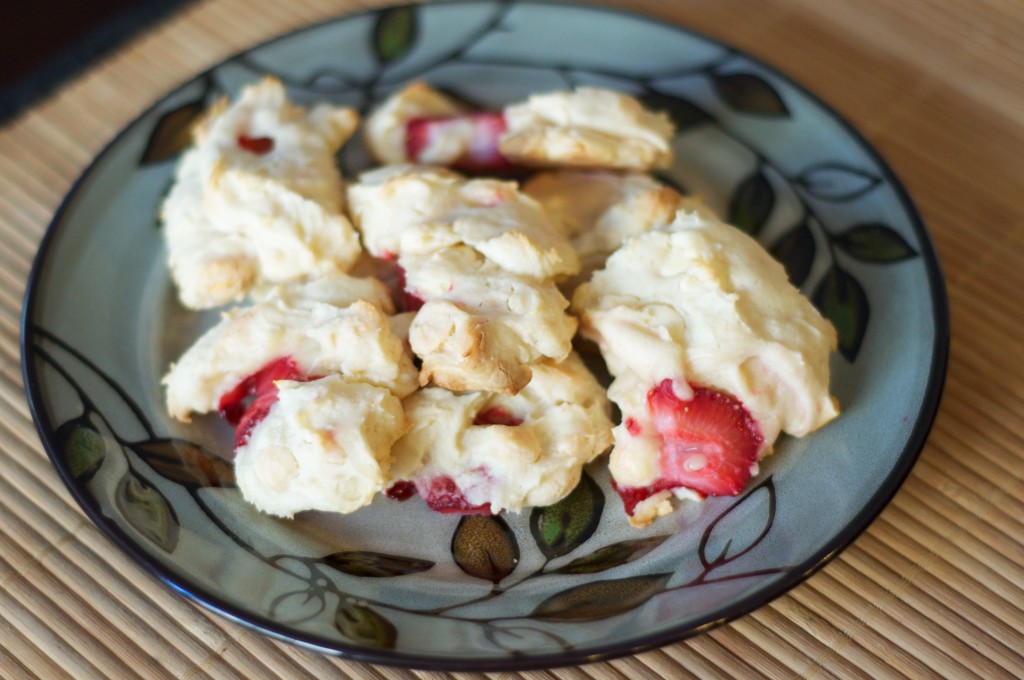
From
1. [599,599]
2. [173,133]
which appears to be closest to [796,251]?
[599,599]

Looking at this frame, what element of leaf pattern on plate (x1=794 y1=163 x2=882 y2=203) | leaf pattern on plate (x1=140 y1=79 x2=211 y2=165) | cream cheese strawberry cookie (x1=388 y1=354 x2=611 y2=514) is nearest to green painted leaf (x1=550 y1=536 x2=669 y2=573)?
cream cheese strawberry cookie (x1=388 y1=354 x2=611 y2=514)

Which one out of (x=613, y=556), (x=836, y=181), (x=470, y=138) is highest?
(x=836, y=181)

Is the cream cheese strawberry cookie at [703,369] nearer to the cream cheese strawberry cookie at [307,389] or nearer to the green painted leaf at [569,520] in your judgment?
the green painted leaf at [569,520]

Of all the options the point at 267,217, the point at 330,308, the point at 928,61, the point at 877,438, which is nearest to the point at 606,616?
the point at 877,438

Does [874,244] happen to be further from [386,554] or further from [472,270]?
[386,554]

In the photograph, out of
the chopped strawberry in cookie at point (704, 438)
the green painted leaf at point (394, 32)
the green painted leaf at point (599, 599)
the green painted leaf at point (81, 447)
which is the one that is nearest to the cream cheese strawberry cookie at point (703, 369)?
the chopped strawberry in cookie at point (704, 438)

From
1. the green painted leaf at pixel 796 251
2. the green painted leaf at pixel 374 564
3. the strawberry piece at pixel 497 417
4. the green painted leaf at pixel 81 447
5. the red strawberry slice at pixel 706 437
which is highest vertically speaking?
the green painted leaf at pixel 796 251

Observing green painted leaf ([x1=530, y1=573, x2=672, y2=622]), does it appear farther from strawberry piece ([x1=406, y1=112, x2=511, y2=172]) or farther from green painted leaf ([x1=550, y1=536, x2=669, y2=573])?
strawberry piece ([x1=406, y1=112, x2=511, y2=172])
